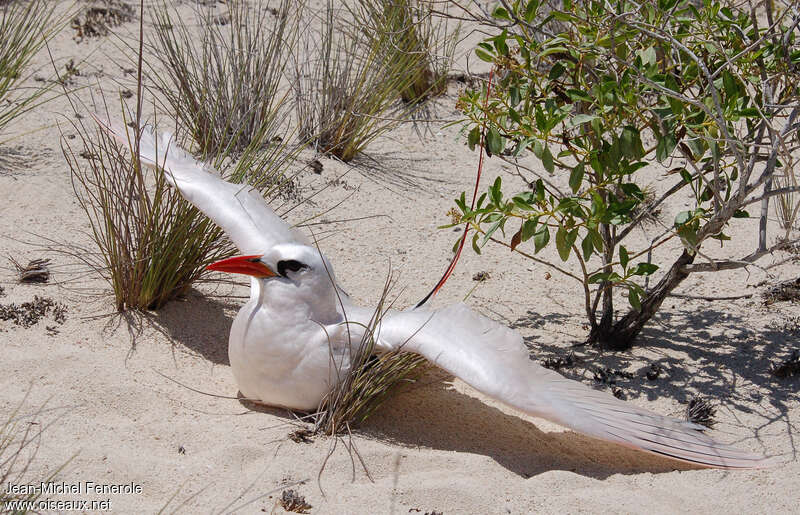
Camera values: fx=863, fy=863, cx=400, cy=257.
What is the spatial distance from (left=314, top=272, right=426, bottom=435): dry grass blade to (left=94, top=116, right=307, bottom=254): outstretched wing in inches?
23.6

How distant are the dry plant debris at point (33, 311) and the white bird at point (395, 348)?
3.10 ft

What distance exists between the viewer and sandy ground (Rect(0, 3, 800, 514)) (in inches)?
105

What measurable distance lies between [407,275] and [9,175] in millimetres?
2277

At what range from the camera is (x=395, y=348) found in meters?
2.88

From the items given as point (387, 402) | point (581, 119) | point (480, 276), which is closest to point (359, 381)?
point (387, 402)

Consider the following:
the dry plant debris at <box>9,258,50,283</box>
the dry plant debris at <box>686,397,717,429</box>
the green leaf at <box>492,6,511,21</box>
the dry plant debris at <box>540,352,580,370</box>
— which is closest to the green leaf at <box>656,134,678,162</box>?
the green leaf at <box>492,6,511,21</box>

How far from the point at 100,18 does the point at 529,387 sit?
5.25 metres

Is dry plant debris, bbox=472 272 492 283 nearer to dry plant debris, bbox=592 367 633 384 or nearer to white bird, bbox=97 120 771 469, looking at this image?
dry plant debris, bbox=592 367 633 384

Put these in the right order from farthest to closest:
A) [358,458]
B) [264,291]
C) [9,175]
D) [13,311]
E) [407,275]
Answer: [9,175], [407,275], [13,311], [264,291], [358,458]

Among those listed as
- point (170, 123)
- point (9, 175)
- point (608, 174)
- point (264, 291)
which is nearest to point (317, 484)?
point (264, 291)

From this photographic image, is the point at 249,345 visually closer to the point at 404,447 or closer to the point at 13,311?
the point at 404,447

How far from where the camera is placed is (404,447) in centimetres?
296

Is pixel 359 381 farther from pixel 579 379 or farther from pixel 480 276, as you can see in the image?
pixel 480 276

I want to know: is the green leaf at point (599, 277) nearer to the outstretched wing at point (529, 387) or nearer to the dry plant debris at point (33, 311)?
the outstretched wing at point (529, 387)
